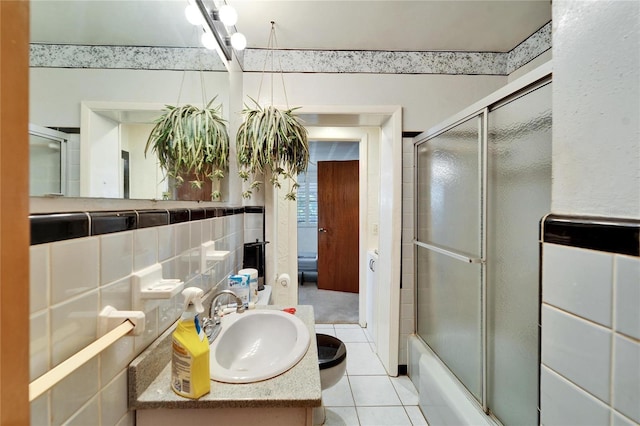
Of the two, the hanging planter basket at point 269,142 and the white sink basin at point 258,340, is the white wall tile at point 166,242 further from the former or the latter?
the hanging planter basket at point 269,142

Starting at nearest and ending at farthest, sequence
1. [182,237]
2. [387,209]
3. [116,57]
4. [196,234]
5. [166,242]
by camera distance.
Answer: [116,57]
[166,242]
[182,237]
[196,234]
[387,209]

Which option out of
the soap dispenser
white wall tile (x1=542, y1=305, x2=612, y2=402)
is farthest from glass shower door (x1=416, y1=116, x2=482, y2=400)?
the soap dispenser

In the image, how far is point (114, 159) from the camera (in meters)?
0.65

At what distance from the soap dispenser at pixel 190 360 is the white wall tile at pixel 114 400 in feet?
0.33

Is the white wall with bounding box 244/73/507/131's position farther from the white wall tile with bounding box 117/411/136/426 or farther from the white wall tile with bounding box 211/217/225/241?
the white wall tile with bounding box 117/411/136/426

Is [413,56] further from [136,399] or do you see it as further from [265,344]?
[136,399]

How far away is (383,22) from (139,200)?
171cm

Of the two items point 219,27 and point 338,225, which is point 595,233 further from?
point 338,225

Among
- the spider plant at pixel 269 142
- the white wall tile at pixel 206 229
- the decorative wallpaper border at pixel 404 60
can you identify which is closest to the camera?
the white wall tile at pixel 206 229

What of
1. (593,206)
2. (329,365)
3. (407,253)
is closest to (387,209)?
(407,253)

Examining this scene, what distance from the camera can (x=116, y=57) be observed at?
64 centimetres

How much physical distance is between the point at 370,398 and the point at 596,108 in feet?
6.22

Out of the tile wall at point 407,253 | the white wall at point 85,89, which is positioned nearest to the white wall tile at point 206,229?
the white wall at point 85,89

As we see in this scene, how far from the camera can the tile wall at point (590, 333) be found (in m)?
0.43
